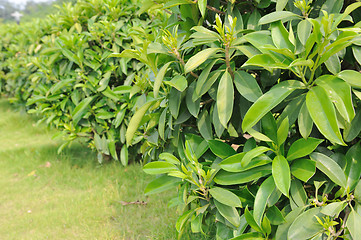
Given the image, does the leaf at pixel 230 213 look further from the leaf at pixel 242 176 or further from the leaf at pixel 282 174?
the leaf at pixel 282 174

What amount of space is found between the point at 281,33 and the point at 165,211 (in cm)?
234

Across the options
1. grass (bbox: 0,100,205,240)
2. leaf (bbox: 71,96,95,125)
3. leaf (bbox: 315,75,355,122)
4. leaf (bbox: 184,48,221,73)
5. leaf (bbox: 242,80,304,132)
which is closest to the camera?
leaf (bbox: 315,75,355,122)

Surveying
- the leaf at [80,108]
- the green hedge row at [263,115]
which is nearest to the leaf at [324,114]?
the green hedge row at [263,115]

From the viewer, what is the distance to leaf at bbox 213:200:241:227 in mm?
1349

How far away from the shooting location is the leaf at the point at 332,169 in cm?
124

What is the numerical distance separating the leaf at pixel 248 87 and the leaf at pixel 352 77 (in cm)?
31

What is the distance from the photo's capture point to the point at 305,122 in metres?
1.19

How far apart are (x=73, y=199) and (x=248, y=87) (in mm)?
2908

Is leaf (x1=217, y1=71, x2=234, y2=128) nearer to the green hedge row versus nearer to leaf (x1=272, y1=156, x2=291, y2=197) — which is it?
the green hedge row

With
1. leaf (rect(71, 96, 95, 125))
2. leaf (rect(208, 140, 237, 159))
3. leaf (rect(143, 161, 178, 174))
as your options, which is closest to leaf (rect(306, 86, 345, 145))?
leaf (rect(208, 140, 237, 159))

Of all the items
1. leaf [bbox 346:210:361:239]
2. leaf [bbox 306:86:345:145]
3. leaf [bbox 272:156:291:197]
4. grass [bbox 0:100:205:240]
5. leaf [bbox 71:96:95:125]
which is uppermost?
leaf [bbox 306:86:345:145]

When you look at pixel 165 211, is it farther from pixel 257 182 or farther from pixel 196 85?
pixel 196 85

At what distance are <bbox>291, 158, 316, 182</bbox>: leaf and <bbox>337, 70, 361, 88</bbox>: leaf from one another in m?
0.32

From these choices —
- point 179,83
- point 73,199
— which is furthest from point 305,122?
point 73,199
